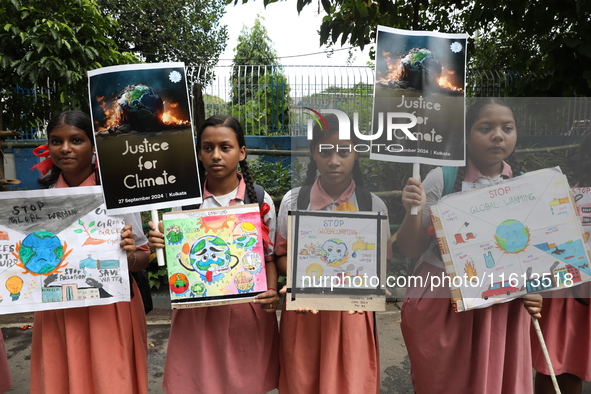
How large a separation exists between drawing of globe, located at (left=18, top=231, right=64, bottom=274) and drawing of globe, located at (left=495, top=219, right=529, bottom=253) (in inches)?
77.5

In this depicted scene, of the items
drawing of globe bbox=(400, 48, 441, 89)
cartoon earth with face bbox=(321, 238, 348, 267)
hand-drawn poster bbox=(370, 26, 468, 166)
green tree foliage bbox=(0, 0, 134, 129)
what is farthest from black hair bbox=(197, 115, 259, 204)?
green tree foliage bbox=(0, 0, 134, 129)

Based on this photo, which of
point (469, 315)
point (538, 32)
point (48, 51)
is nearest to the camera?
point (469, 315)

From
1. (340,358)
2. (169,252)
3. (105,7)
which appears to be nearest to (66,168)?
(169,252)

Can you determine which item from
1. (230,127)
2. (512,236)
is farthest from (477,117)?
(230,127)

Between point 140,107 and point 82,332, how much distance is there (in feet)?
3.70

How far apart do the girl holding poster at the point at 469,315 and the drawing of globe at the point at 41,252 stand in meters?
1.58

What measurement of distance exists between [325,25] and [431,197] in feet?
6.53

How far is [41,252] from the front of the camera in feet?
6.57

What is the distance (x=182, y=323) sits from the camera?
7.07ft

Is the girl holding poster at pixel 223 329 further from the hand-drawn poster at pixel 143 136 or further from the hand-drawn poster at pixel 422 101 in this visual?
the hand-drawn poster at pixel 422 101

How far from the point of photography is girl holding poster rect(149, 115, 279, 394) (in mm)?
2098

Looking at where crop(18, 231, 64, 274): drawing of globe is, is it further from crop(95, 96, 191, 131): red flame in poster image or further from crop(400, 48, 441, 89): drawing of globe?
crop(400, 48, 441, 89): drawing of globe

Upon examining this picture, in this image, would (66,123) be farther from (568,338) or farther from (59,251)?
(568,338)

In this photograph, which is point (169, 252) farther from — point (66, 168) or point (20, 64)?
point (20, 64)
